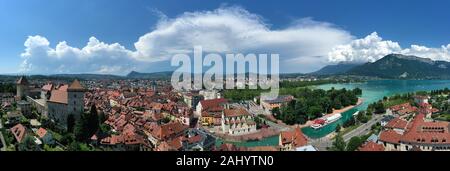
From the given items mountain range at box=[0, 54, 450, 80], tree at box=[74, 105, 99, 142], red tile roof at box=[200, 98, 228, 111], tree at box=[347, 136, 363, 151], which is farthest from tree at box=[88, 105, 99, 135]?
mountain range at box=[0, 54, 450, 80]

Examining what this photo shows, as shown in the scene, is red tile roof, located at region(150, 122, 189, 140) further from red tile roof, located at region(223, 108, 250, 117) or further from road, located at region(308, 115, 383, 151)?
road, located at region(308, 115, 383, 151)

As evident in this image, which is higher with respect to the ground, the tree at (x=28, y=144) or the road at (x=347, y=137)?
the tree at (x=28, y=144)

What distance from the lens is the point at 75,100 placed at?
9.03m

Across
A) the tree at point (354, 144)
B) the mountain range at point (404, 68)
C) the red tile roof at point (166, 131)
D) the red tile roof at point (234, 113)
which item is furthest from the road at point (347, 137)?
the mountain range at point (404, 68)

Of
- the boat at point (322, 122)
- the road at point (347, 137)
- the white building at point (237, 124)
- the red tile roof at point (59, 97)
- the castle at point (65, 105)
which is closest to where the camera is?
the road at point (347, 137)

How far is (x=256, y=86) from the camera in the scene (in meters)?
23.1

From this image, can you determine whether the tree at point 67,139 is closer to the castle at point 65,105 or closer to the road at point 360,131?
the castle at point 65,105

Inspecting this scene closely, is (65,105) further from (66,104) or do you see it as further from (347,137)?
(347,137)

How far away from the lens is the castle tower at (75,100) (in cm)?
892

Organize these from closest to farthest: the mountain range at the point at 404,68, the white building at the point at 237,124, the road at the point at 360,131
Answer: the road at the point at 360,131, the white building at the point at 237,124, the mountain range at the point at 404,68

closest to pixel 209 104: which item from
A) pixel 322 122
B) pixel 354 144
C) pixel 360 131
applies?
pixel 322 122

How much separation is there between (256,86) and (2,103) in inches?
576

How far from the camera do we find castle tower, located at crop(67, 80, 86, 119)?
29.3 feet
